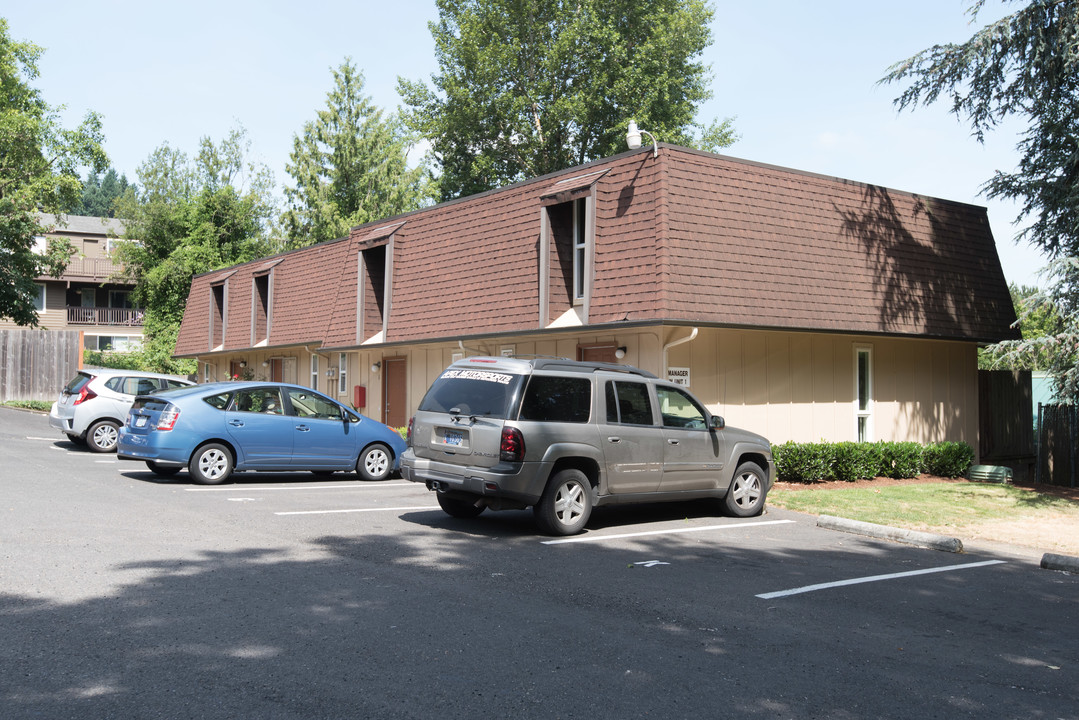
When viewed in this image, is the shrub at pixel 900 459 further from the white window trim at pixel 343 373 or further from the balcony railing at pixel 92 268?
the balcony railing at pixel 92 268

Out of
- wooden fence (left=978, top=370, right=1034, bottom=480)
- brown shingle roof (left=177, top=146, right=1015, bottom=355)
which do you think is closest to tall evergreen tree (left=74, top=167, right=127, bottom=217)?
brown shingle roof (left=177, top=146, right=1015, bottom=355)

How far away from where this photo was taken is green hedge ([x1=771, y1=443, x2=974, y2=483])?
15.4 metres

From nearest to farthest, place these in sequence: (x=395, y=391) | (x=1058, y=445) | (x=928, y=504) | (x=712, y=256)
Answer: (x=928, y=504)
(x=712, y=256)
(x=1058, y=445)
(x=395, y=391)

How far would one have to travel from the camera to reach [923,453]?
1744 cm

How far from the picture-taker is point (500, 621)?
20.3 feet

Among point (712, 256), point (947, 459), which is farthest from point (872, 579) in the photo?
point (947, 459)

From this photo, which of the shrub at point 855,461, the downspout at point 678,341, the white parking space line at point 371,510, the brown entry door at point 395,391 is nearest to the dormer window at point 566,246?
the downspout at point 678,341

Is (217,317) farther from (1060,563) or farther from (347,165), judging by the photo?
(1060,563)

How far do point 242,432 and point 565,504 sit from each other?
241 inches

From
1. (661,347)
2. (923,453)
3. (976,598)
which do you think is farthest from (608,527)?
(923,453)

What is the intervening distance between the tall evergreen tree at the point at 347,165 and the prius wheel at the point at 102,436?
28900 mm

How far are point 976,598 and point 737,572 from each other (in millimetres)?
2014

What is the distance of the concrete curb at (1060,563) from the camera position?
8.94 m

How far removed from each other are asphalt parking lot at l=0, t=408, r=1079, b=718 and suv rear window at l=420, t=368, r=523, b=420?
140cm
